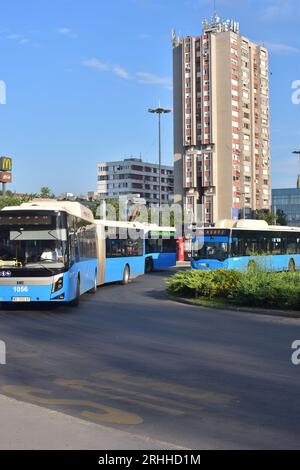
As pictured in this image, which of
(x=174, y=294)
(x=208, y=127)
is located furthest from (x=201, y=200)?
(x=174, y=294)

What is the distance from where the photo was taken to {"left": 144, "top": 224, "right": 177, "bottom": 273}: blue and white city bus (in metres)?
36.7

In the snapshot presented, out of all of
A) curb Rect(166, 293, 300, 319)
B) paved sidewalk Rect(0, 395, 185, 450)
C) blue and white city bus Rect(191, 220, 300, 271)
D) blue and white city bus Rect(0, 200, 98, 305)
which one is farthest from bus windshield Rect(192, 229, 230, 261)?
paved sidewalk Rect(0, 395, 185, 450)

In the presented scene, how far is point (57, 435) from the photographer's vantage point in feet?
18.5

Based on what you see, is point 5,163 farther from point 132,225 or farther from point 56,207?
point 56,207

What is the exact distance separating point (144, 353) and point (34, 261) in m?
6.77

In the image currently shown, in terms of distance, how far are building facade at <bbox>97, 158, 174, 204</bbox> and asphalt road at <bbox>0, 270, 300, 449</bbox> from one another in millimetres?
164521

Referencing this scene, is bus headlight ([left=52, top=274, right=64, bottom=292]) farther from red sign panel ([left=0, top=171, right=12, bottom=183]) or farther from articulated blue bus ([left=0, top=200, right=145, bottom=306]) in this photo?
red sign panel ([left=0, top=171, right=12, bottom=183])

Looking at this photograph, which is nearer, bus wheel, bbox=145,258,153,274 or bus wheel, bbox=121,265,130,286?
bus wheel, bbox=121,265,130,286

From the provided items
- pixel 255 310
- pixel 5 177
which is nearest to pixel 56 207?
pixel 255 310

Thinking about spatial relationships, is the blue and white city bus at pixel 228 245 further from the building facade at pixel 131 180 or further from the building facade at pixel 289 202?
the building facade at pixel 131 180

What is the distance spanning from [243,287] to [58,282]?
5.81m

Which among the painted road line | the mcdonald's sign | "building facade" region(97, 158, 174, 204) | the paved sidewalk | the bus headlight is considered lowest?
the painted road line

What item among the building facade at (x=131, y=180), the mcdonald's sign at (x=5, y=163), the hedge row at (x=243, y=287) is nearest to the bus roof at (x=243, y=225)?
the hedge row at (x=243, y=287)

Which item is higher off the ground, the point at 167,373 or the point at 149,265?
the point at 149,265
